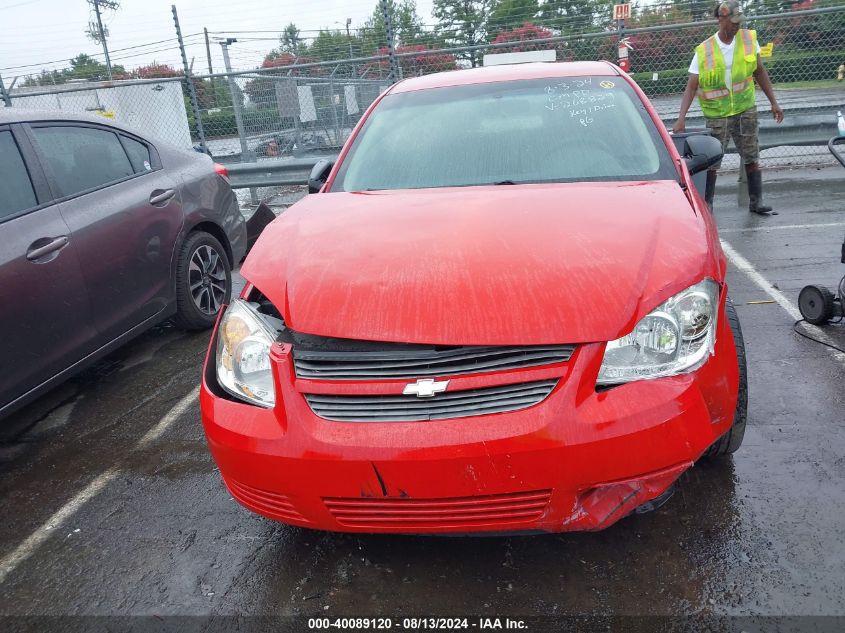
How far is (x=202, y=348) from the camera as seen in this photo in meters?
4.29

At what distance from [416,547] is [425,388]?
0.70 m

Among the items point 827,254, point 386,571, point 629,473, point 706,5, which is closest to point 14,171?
point 386,571

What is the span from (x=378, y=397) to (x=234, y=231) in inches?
132

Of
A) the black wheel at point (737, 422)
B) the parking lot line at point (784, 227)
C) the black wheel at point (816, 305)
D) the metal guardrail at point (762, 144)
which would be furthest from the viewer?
the metal guardrail at point (762, 144)

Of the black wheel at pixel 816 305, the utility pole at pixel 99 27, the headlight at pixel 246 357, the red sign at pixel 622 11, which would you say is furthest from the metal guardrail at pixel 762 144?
the utility pole at pixel 99 27

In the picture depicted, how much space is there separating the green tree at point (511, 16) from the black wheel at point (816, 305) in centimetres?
729

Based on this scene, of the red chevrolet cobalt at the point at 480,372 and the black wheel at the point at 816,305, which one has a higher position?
the red chevrolet cobalt at the point at 480,372

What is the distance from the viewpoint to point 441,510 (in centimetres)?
183

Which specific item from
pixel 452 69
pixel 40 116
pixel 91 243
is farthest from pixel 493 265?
pixel 452 69

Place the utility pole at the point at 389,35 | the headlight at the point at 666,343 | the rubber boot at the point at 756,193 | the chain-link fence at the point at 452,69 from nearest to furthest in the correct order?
the headlight at the point at 666,343 < the rubber boot at the point at 756,193 < the utility pole at the point at 389,35 < the chain-link fence at the point at 452,69

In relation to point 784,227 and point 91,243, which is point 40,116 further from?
point 784,227

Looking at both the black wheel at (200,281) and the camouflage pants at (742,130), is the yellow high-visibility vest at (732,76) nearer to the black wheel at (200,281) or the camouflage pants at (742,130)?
the camouflage pants at (742,130)

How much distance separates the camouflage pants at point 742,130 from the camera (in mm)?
6398

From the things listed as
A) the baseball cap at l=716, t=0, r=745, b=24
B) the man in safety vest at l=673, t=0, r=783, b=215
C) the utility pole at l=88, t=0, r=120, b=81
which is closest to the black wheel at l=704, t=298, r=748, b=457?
the man in safety vest at l=673, t=0, r=783, b=215
